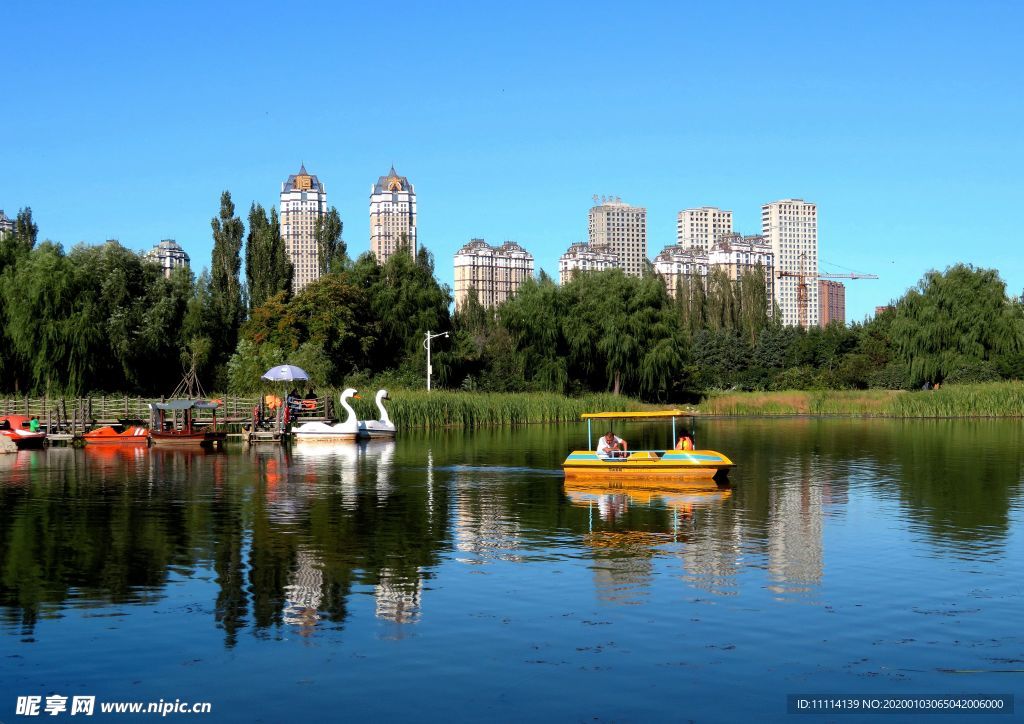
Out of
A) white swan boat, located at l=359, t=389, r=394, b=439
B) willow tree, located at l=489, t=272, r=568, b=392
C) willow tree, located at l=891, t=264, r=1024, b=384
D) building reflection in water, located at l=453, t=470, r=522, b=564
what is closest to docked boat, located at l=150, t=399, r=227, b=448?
white swan boat, located at l=359, t=389, r=394, b=439

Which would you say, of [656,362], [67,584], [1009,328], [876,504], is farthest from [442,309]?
[67,584]

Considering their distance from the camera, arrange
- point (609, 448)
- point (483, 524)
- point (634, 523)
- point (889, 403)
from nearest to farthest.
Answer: point (634, 523) < point (483, 524) < point (609, 448) < point (889, 403)

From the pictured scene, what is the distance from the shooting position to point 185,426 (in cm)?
5344

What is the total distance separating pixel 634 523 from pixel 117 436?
118ft

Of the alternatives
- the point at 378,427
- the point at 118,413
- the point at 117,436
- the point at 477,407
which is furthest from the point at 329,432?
the point at 477,407

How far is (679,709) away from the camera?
1105 cm

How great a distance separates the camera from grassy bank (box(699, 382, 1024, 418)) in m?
70.4

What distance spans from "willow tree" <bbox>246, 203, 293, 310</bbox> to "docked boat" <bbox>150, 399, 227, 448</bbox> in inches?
992

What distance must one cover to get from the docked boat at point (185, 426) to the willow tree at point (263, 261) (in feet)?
82.7

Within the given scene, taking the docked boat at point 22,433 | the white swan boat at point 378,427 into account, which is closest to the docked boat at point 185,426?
the docked boat at point 22,433

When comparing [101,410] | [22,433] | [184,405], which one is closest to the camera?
[22,433]

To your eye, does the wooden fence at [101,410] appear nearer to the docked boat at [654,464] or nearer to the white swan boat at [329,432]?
the white swan boat at [329,432]

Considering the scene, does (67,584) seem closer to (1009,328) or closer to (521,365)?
(521,365)

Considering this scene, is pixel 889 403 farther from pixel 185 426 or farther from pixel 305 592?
pixel 305 592
